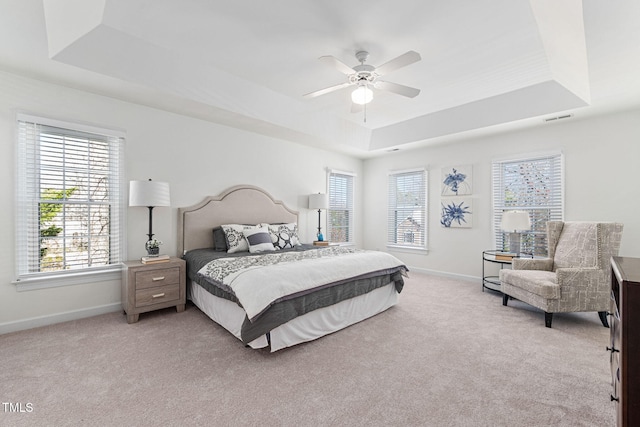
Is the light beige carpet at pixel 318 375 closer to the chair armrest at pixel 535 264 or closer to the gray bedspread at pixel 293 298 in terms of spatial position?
the gray bedspread at pixel 293 298

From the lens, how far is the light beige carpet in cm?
172

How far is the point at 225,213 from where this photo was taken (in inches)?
171

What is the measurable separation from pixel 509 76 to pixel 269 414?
415 centimetres

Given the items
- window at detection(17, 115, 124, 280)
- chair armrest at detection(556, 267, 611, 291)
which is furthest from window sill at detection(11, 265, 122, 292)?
chair armrest at detection(556, 267, 611, 291)

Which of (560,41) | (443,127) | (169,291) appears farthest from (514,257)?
(169,291)

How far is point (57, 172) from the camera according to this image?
3.10m

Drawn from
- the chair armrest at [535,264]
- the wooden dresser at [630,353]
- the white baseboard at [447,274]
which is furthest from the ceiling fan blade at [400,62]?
the white baseboard at [447,274]

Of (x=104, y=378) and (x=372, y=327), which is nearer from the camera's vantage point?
(x=104, y=378)

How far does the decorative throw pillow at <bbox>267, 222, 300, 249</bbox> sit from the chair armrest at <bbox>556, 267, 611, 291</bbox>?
10.8 ft

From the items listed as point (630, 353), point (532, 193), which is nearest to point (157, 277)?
point (630, 353)

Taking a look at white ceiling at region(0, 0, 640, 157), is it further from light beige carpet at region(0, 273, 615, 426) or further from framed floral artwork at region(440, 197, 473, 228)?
light beige carpet at region(0, 273, 615, 426)

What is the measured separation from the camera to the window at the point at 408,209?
5723 mm

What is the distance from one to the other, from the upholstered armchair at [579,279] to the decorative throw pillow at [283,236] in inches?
115

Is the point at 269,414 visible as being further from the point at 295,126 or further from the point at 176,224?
the point at 295,126
